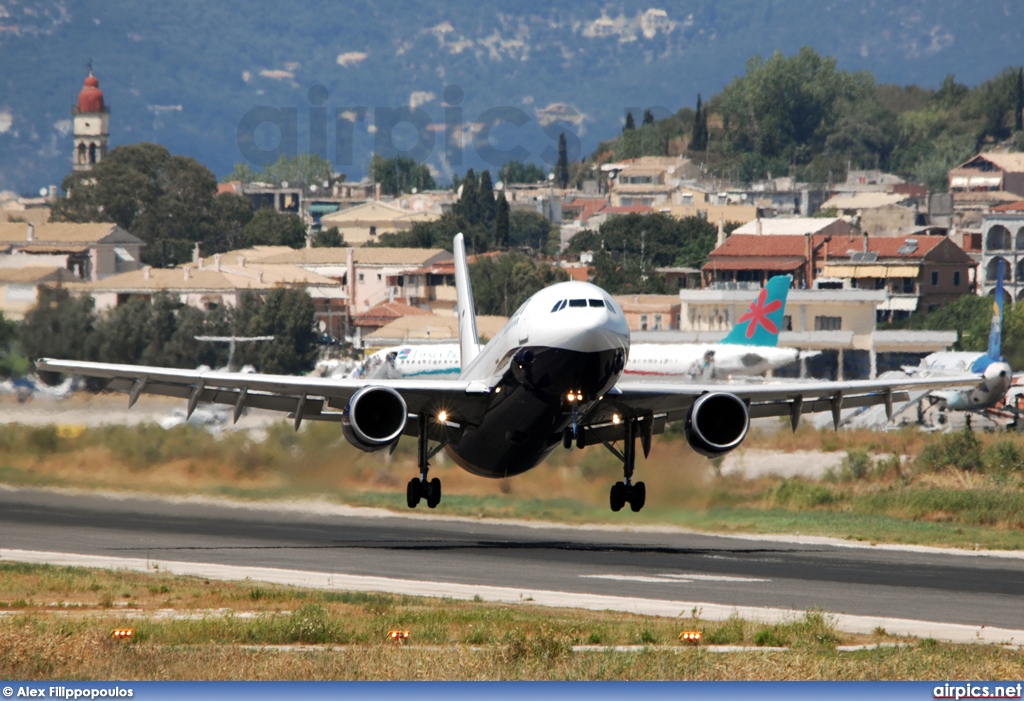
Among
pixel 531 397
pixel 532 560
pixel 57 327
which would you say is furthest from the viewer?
pixel 57 327

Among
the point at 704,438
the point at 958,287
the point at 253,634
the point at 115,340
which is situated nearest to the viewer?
the point at 253,634

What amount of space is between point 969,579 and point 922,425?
56776mm

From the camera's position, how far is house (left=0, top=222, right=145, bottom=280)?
17412cm

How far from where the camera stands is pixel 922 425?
100 m

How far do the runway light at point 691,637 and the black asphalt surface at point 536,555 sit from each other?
686 cm

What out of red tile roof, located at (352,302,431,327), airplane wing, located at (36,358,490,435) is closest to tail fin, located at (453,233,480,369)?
airplane wing, located at (36,358,490,435)

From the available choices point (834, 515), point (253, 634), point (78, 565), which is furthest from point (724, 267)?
point (253, 634)

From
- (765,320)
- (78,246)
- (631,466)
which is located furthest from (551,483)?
(78,246)

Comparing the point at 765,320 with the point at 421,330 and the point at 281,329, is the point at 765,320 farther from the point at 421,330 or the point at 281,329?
the point at 281,329

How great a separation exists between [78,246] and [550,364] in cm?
14932

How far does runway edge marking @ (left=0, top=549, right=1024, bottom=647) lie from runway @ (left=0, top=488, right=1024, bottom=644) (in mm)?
75

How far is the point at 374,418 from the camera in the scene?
41062 millimetres

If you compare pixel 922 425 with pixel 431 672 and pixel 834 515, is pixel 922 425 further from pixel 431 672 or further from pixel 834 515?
pixel 431 672

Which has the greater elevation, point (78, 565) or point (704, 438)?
point (704, 438)
